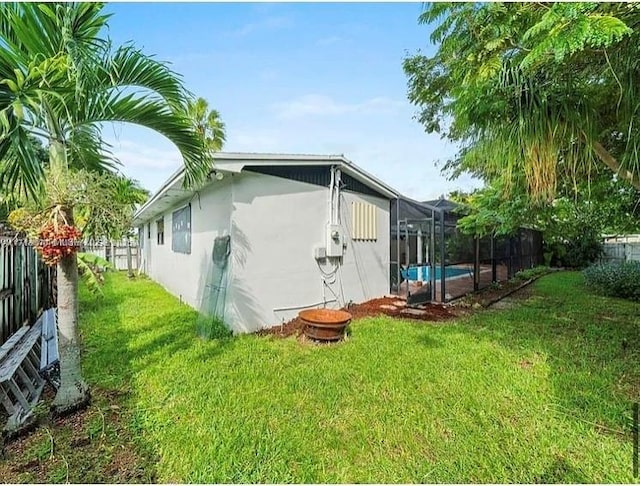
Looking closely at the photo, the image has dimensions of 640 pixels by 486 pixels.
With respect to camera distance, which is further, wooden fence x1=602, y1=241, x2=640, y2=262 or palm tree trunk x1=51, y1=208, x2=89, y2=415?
wooden fence x1=602, y1=241, x2=640, y2=262

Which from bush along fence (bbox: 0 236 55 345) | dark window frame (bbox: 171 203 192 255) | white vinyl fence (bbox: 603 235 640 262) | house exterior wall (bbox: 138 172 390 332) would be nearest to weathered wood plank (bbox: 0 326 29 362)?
bush along fence (bbox: 0 236 55 345)

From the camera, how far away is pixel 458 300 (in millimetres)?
10133

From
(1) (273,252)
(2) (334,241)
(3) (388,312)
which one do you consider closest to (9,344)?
(1) (273,252)

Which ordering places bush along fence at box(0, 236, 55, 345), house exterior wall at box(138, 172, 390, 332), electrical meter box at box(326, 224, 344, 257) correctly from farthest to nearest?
electrical meter box at box(326, 224, 344, 257) < house exterior wall at box(138, 172, 390, 332) < bush along fence at box(0, 236, 55, 345)

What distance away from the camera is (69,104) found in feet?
12.3

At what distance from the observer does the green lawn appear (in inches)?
117

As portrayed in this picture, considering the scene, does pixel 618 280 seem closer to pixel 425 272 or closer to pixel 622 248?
pixel 425 272

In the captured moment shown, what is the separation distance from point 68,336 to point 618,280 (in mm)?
14685

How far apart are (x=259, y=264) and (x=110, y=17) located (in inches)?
180

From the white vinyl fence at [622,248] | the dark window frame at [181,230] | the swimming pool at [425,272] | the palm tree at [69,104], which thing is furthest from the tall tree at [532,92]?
the white vinyl fence at [622,248]

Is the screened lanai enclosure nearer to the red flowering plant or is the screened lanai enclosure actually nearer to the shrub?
the shrub

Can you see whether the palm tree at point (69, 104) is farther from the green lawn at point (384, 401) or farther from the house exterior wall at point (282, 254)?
the house exterior wall at point (282, 254)

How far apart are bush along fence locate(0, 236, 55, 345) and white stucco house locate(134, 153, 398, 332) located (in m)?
3.06

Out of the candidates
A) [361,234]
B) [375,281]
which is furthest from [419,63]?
[375,281]
